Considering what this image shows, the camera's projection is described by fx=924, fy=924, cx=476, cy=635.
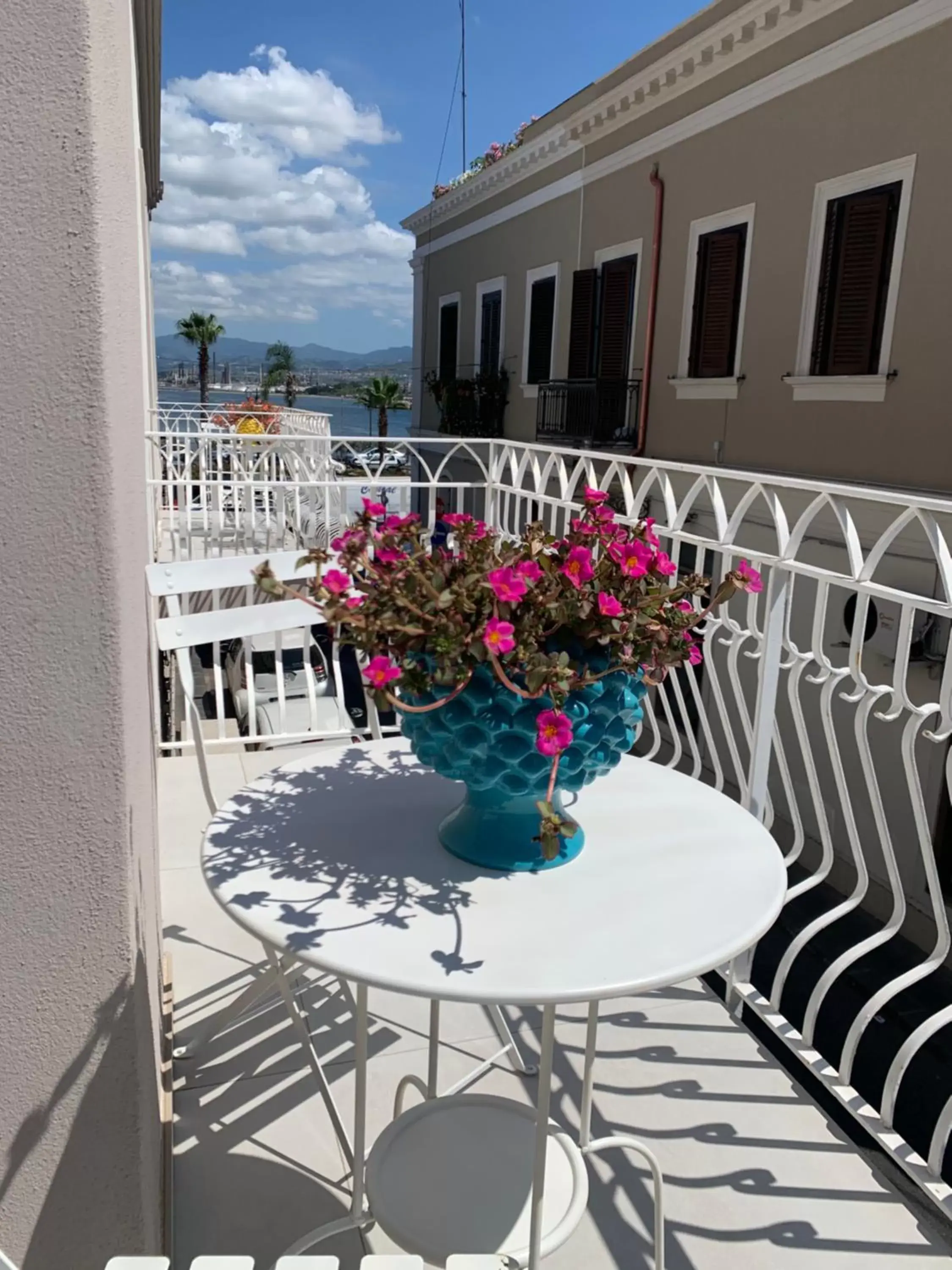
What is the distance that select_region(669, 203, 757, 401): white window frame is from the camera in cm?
912

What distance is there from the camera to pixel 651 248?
10625mm

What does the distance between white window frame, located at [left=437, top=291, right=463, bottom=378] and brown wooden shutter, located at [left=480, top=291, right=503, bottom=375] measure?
1030 mm

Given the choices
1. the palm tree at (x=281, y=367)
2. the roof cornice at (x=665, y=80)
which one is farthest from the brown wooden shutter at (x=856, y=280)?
the palm tree at (x=281, y=367)

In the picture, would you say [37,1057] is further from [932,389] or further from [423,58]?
[423,58]

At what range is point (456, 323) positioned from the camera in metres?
16.8

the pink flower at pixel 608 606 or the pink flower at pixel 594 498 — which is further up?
the pink flower at pixel 594 498

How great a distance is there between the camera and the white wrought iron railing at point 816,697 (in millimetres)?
2010

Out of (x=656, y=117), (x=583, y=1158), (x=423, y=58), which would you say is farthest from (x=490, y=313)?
(x=583, y=1158)

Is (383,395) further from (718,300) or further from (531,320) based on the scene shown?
(718,300)

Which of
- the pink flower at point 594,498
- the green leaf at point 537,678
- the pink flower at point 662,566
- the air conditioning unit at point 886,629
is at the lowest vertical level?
the air conditioning unit at point 886,629

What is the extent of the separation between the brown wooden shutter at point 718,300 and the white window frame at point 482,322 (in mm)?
5265

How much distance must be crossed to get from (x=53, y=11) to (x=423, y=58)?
16477 mm

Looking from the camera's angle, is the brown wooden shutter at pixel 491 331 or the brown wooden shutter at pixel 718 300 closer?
the brown wooden shutter at pixel 718 300

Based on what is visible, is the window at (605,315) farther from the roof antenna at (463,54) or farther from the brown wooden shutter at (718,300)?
the roof antenna at (463,54)
